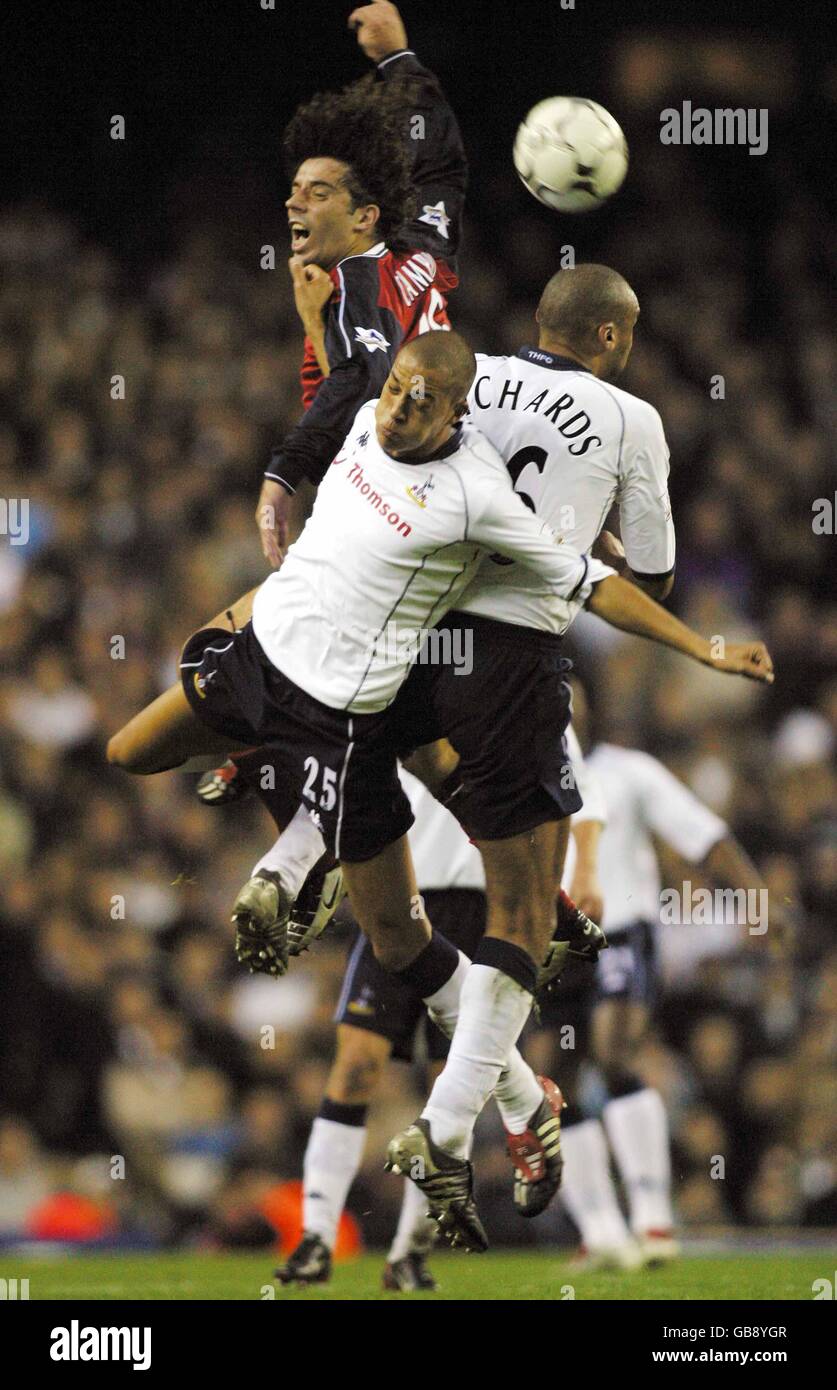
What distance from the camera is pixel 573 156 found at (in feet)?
20.4

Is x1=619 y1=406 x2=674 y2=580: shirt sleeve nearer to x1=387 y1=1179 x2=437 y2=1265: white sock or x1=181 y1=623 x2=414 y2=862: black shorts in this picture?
x1=181 y1=623 x2=414 y2=862: black shorts

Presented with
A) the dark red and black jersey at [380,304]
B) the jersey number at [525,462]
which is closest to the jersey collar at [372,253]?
the dark red and black jersey at [380,304]

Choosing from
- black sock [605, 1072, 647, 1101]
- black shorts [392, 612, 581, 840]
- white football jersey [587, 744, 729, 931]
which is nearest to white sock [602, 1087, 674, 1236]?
black sock [605, 1072, 647, 1101]

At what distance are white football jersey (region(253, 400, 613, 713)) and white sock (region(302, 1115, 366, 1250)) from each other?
240cm

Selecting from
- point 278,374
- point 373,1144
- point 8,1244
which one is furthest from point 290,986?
point 278,374

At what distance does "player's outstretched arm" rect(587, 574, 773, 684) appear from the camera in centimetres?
555

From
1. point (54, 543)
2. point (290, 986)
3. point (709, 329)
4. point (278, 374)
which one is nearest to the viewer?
point (290, 986)

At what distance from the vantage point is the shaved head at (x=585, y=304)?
5.68 meters

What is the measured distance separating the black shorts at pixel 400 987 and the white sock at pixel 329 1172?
0.37m

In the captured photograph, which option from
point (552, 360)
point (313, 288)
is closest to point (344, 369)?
point (313, 288)

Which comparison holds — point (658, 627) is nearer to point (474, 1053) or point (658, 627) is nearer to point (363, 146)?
point (474, 1053)

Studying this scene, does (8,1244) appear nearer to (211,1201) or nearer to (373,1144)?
(211,1201)

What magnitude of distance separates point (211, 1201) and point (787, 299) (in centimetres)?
783

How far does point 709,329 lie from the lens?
45.9ft
